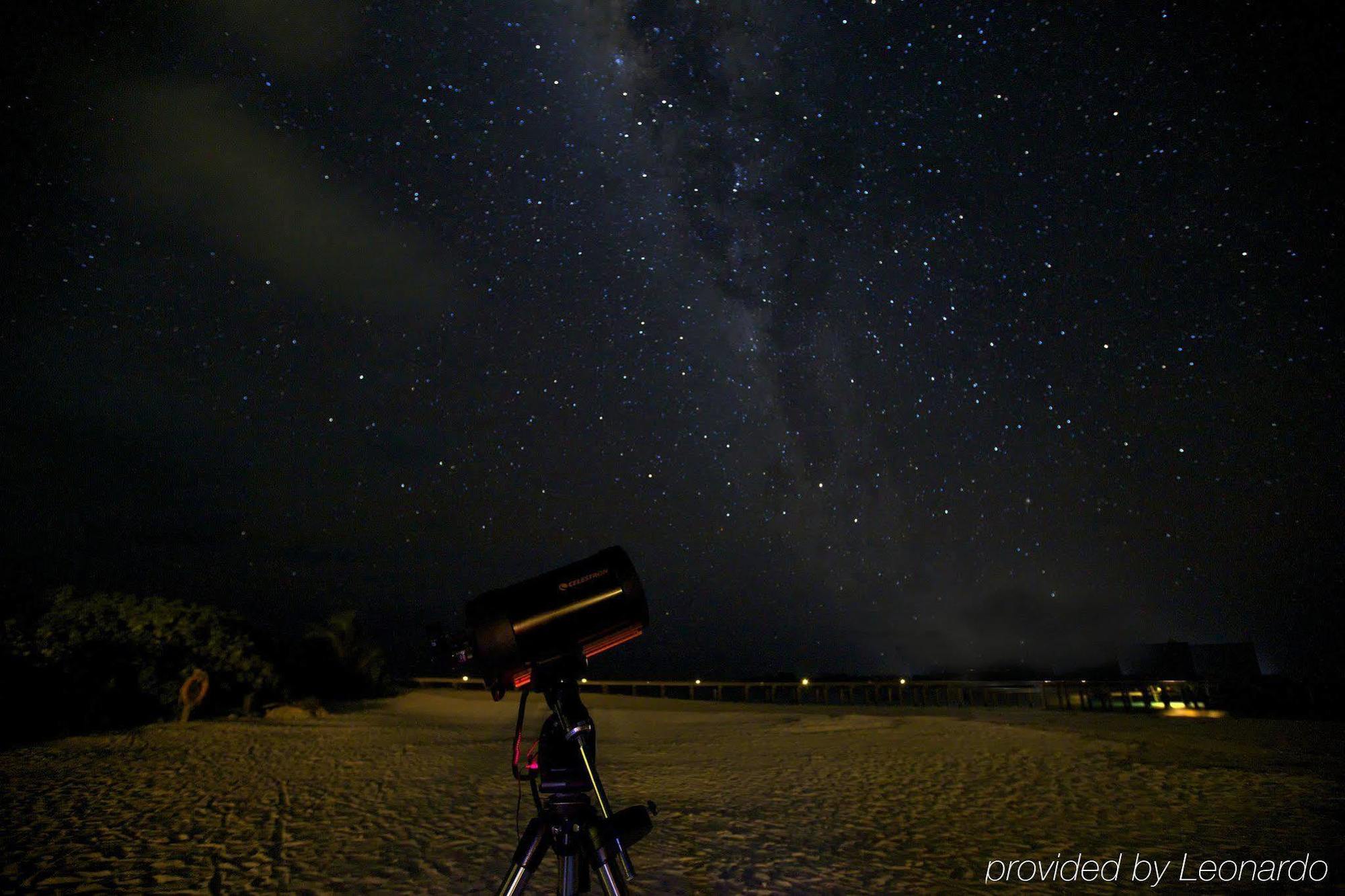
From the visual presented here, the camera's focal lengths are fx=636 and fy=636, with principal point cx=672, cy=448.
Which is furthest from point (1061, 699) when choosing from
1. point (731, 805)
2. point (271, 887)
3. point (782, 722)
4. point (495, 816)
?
point (271, 887)

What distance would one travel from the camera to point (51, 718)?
10.4 m

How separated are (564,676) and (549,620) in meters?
0.20

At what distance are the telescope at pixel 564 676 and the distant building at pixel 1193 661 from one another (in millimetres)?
32452

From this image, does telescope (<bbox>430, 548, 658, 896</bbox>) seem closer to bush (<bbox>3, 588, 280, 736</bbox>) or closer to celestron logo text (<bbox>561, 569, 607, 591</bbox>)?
celestron logo text (<bbox>561, 569, 607, 591</bbox>)

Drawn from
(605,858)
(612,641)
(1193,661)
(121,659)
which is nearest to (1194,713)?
(1193,661)

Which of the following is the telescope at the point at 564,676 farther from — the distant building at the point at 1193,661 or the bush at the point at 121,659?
the distant building at the point at 1193,661

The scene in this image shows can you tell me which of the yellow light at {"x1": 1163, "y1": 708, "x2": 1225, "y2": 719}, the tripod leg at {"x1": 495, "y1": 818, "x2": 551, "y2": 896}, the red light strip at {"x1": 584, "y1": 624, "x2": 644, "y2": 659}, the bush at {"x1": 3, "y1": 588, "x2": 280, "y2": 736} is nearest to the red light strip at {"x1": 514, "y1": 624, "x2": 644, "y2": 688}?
the red light strip at {"x1": 584, "y1": 624, "x2": 644, "y2": 659}

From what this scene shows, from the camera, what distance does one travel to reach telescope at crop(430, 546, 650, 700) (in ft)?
7.32

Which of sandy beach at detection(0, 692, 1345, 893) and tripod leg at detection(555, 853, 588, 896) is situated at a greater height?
tripod leg at detection(555, 853, 588, 896)

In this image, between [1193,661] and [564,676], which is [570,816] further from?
[1193,661]

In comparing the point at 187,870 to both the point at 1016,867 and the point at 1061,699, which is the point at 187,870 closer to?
the point at 1016,867

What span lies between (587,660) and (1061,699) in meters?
24.1

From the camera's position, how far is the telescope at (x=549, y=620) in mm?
2232

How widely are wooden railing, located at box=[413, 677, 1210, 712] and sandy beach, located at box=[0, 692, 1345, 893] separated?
306 inches
